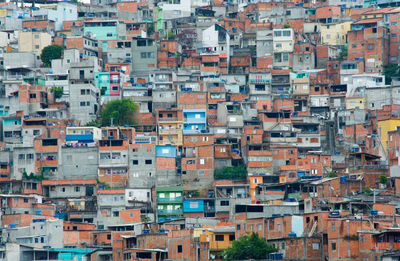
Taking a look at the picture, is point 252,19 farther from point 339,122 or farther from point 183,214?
point 183,214

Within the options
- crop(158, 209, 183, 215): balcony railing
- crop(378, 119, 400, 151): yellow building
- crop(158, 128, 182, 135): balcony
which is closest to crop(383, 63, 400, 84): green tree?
crop(378, 119, 400, 151): yellow building

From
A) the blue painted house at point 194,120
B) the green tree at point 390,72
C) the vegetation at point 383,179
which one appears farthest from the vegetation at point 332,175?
the green tree at point 390,72

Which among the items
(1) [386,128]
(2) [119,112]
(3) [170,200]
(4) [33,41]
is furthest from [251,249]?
(4) [33,41]

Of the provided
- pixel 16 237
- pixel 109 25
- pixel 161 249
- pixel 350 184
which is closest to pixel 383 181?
pixel 350 184

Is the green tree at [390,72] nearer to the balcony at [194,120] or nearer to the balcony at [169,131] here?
the balcony at [194,120]

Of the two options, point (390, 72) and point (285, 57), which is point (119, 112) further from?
point (390, 72)

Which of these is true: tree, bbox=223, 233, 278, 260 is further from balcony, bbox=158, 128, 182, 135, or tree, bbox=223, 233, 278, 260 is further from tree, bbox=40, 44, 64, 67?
tree, bbox=40, 44, 64, 67
